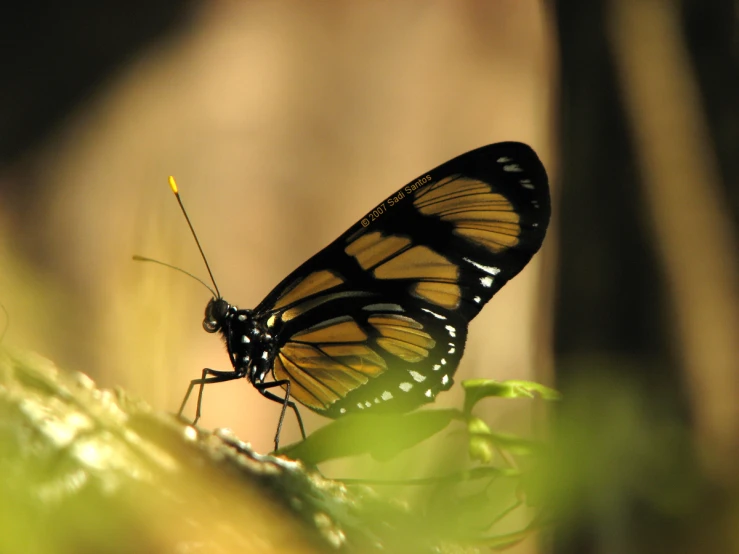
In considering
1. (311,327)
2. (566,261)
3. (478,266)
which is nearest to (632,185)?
(566,261)

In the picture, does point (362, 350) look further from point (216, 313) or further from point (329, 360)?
A: point (216, 313)

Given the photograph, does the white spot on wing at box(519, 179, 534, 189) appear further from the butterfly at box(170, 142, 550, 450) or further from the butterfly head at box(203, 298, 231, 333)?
the butterfly head at box(203, 298, 231, 333)

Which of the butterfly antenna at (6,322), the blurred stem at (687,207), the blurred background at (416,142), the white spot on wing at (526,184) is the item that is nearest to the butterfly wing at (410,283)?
the white spot on wing at (526,184)

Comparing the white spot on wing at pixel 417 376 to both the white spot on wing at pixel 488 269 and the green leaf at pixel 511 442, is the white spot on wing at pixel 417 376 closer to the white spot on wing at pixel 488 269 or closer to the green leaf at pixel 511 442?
the white spot on wing at pixel 488 269

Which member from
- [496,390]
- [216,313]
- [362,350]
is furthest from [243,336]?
[496,390]

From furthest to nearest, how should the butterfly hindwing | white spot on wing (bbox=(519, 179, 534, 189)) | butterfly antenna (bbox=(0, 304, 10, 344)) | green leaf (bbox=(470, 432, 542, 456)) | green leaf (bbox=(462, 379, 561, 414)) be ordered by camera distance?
the butterfly hindwing → white spot on wing (bbox=(519, 179, 534, 189)) → green leaf (bbox=(462, 379, 561, 414)) → green leaf (bbox=(470, 432, 542, 456)) → butterfly antenna (bbox=(0, 304, 10, 344))

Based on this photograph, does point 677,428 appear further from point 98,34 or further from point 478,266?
point 98,34

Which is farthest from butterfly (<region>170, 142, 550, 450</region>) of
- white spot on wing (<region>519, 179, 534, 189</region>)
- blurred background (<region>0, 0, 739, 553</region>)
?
blurred background (<region>0, 0, 739, 553</region>)
